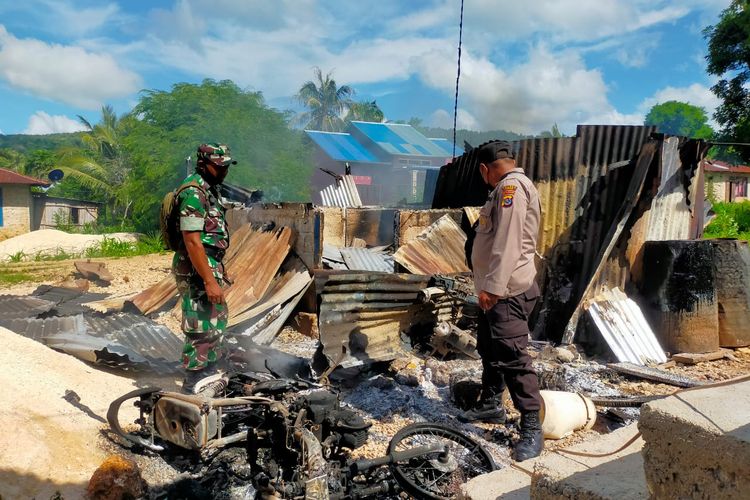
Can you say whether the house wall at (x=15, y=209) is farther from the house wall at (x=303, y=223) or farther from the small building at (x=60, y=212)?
the house wall at (x=303, y=223)

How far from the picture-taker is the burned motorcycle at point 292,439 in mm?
2385

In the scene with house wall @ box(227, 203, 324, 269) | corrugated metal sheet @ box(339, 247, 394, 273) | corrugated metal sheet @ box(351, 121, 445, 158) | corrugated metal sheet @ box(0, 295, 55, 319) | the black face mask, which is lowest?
corrugated metal sheet @ box(0, 295, 55, 319)

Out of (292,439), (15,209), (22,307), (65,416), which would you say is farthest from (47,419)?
(15,209)

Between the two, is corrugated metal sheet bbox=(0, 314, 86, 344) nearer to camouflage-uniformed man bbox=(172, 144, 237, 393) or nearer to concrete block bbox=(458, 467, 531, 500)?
camouflage-uniformed man bbox=(172, 144, 237, 393)

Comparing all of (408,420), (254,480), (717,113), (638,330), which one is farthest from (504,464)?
(717,113)

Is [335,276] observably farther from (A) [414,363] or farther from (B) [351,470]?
(B) [351,470]

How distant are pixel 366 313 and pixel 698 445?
Result: 11.2 ft

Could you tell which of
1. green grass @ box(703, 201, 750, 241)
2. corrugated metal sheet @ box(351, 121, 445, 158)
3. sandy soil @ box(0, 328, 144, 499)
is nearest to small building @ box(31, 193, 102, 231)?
corrugated metal sheet @ box(351, 121, 445, 158)

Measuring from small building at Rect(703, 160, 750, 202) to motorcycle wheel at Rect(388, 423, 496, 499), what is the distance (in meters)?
38.9

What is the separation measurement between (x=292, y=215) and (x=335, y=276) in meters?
2.43

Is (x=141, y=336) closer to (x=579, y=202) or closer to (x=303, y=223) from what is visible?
(x=303, y=223)

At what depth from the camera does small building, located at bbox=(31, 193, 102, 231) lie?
23.7 m

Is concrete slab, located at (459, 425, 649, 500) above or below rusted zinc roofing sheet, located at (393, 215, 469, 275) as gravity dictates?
below

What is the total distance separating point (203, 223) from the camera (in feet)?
11.7
